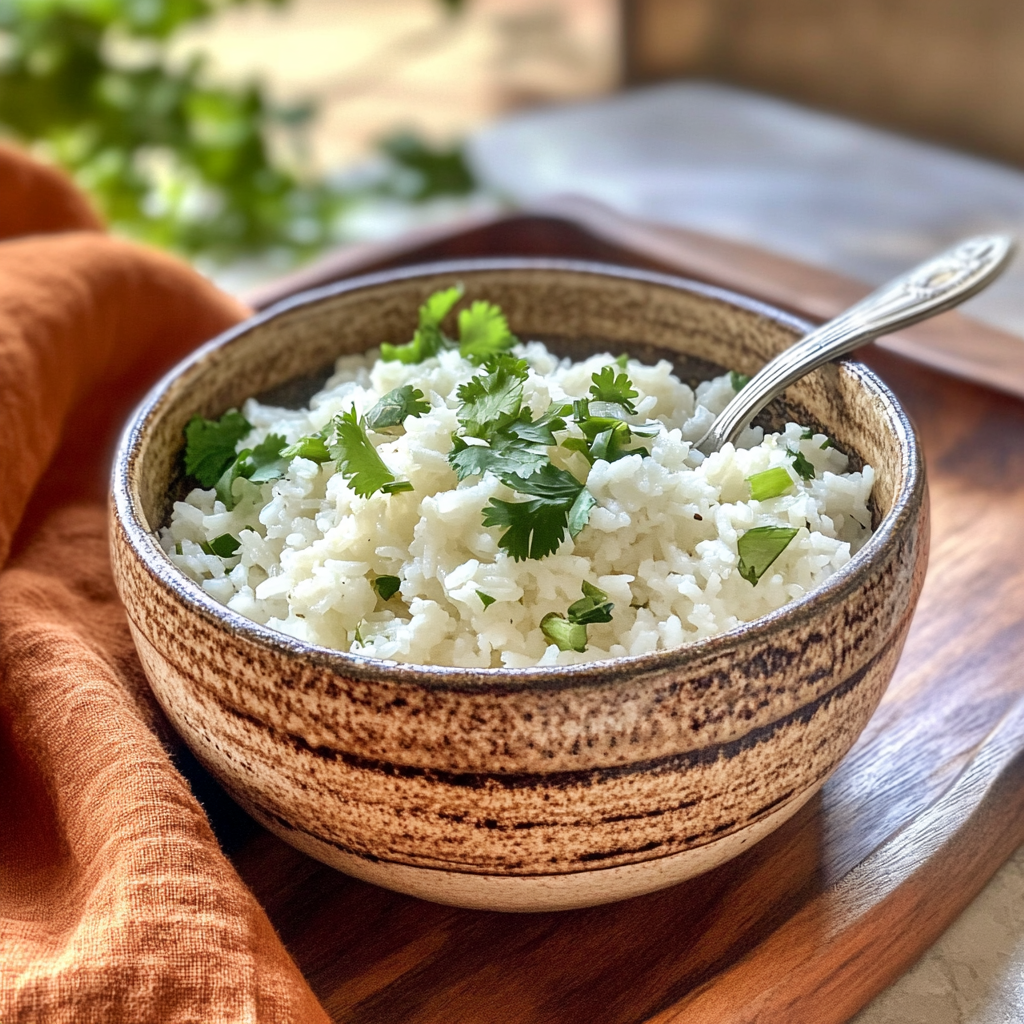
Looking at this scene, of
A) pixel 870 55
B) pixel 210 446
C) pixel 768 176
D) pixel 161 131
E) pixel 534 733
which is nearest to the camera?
pixel 534 733

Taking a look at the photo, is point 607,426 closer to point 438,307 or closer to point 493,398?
point 493,398

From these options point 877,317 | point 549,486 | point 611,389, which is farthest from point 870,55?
point 549,486

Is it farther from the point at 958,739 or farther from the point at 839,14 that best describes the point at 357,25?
the point at 958,739

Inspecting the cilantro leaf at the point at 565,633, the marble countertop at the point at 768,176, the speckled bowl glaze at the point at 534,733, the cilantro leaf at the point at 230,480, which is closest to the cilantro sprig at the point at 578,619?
the cilantro leaf at the point at 565,633

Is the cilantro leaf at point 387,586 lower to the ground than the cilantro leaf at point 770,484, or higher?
lower

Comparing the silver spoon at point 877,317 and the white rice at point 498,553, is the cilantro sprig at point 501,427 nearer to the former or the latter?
the white rice at point 498,553

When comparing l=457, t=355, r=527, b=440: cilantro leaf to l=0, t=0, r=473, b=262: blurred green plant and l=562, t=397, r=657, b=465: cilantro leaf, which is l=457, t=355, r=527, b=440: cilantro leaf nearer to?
l=562, t=397, r=657, b=465: cilantro leaf

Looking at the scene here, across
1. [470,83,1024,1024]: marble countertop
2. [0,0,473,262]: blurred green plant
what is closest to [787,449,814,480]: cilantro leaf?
[470,83,1024,1024]: marble countertop

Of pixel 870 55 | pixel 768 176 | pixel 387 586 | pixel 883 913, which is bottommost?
pixel 768 176

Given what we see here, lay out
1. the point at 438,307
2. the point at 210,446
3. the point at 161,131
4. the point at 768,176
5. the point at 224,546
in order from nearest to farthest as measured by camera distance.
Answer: the point at 224,546
the point at 210,446
the point at 438,307
the point at 161,131
the point at 768,176
